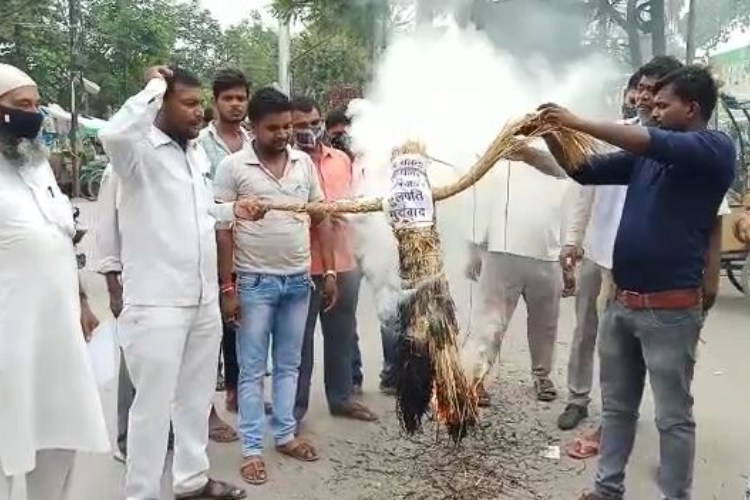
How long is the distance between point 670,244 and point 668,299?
22 cm

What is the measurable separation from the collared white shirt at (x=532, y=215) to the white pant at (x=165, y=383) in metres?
2.06

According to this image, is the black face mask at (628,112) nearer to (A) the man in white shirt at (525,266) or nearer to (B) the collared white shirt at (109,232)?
(A) the man in white shirt at (525,266)

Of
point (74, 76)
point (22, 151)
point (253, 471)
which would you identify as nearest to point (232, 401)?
point (253, 471)

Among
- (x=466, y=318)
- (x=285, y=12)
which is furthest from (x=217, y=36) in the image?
(x=466, y=318)

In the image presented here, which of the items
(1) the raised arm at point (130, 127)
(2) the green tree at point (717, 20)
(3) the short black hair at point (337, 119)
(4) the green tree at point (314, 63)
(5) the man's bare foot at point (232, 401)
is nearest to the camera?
(1) the raised arm at point (130, 127)

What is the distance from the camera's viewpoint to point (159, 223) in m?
→ 3.58

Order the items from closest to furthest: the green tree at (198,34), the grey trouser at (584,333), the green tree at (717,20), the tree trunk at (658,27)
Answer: the grey trouser at (584,333) → the tree trunk at (658,27) → the green tree at (717,20) → the green tree at (198,34)

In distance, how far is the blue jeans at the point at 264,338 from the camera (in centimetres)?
420

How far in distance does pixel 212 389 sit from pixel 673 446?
196 cm

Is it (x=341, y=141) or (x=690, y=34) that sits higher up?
(x=690, y=34)

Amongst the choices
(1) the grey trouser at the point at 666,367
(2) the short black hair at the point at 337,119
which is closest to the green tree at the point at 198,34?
(2) the short black hair at the point at 337,119

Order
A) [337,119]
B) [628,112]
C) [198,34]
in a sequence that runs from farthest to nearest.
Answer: [198,34] → [337,119] → [628,112]

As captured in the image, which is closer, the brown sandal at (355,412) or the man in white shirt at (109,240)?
the man in white shirt at (109,240)

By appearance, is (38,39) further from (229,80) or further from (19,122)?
(19,122)
